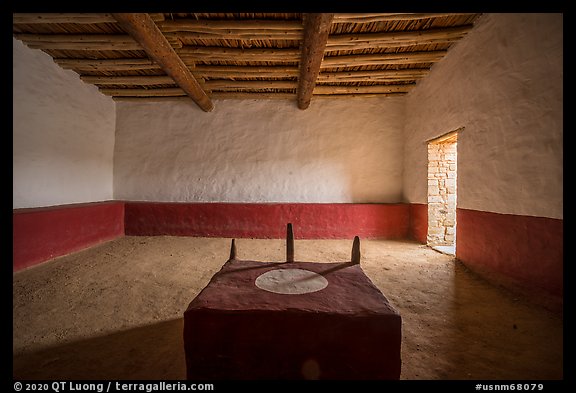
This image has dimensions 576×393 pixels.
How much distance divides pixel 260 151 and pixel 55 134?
14.2 feet

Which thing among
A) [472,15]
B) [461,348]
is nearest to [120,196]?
[461,348]

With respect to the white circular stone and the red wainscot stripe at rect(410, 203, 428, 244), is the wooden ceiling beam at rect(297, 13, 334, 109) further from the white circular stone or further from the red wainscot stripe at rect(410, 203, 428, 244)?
the red wainscot stripe at rect(410, 203, 428, 244)

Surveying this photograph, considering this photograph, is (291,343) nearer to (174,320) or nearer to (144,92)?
(174,320)

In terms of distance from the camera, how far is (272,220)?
6.57m

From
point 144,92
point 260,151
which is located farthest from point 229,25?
point 144,92

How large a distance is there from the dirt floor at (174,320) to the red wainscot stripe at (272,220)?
1741mm

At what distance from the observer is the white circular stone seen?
6.48 ft

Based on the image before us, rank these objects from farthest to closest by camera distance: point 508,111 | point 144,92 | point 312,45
A: point 144,92
point 312,45
point 508,111

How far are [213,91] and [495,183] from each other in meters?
6.21

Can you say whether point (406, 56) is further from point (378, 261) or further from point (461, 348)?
point (461, 348)

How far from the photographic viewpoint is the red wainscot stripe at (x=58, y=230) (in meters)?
4.05

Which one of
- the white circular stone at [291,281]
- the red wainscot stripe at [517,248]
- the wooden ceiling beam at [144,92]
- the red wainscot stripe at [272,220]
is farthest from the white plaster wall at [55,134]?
the red wainscot stripe at [517,248]

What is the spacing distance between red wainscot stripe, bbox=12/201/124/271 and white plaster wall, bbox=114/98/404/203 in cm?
137

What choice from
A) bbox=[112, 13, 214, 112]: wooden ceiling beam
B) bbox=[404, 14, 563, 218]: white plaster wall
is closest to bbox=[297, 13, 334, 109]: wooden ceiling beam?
bbox=[112, 13, 214, 112]: wooden ceiling beam
